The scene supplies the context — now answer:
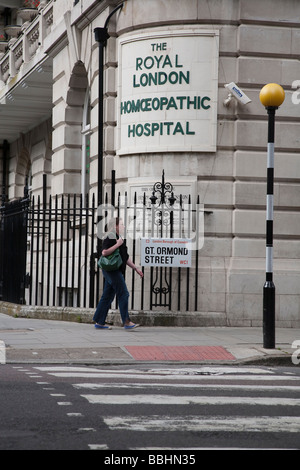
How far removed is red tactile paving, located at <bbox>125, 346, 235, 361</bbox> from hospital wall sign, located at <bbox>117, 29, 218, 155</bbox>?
4850 millimetres

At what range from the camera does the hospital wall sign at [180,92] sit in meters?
16.1

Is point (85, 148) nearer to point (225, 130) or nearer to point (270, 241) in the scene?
point (225, 130)

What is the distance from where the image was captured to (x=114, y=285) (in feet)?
47.0

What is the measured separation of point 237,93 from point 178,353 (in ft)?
19.0

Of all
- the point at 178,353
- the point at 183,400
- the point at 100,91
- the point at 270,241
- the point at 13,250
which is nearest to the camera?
the point at 183,400

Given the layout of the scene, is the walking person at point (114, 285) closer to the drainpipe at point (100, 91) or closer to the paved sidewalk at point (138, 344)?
the paved sidewalk at point (138, 344)

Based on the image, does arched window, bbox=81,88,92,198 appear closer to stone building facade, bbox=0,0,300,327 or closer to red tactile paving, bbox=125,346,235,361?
stone building facade, bbox=0,0,300,327

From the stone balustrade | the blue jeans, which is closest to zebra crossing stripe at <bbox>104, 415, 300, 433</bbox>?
the blue jeans

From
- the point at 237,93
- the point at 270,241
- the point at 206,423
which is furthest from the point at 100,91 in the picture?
the point at 206,423

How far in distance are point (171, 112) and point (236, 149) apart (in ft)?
4.41

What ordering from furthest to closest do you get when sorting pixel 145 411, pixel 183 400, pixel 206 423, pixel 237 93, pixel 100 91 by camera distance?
pixel 100 91
pixel 237 93
pixel 183 400
pixel 145 411
pixel 206 423

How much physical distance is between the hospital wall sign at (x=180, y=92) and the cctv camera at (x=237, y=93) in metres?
0.34

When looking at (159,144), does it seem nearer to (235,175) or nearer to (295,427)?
(235,175)

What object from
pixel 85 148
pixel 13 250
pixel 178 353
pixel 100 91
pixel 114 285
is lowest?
pixel 178 353
